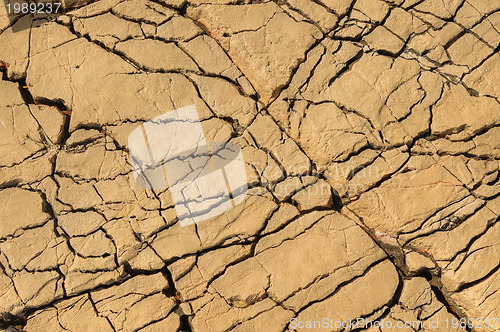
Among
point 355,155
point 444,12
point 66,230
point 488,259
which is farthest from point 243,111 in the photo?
point 488,259

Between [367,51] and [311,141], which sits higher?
[367,51]

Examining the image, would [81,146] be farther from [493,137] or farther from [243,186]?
[493,137]

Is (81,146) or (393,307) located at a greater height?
(81,146)

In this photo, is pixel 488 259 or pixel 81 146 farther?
pixel 81 146

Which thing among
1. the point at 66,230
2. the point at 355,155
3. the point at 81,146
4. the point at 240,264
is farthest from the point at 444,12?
the point at 66,230

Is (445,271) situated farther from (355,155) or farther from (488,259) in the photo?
(355,155)

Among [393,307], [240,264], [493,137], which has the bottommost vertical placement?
[393,307]
